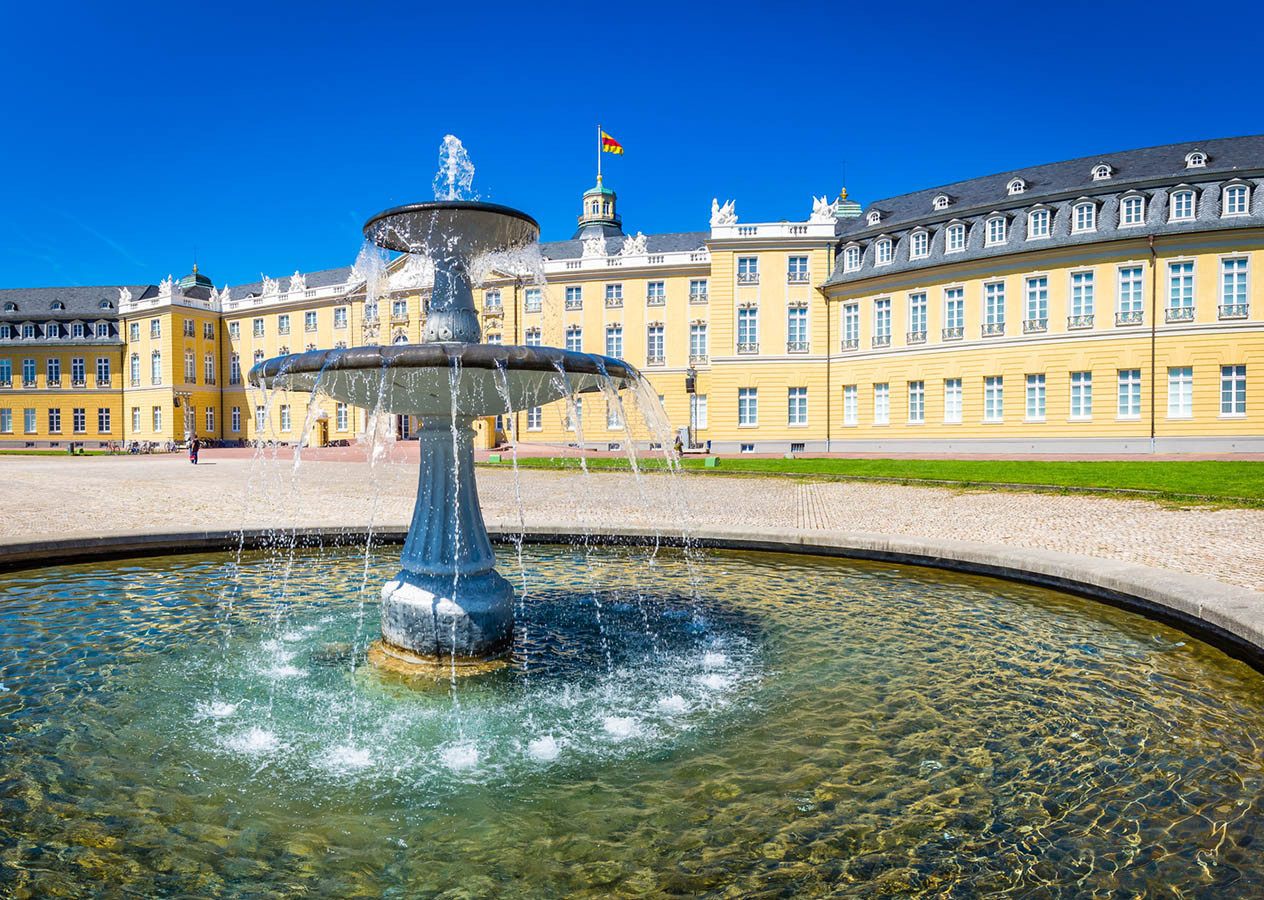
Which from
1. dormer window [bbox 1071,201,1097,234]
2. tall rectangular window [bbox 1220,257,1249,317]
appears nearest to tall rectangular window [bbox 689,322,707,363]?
dormer window [bbox 1071,201,1097,234]

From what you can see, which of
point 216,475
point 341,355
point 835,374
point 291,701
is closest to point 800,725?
point 291,701

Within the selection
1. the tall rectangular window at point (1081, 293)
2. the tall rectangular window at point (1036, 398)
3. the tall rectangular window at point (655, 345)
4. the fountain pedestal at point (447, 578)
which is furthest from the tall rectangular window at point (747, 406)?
the fountain pedestal at point (447, 578)

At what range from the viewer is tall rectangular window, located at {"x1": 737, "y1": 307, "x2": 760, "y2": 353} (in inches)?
1727

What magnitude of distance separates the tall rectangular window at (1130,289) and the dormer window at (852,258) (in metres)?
12.5

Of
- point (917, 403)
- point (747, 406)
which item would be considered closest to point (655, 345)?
point (747, 406)

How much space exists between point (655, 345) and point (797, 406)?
10528 millimetres

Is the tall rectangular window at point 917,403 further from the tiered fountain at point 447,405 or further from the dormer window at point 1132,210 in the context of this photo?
the tiered fountain at point 447,405

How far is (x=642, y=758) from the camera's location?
4.04m

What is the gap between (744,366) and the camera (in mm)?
43562

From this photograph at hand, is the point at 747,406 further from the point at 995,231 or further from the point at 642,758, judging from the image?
the point at 642,758

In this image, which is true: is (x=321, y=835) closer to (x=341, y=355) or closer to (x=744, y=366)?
(x=341, y=355)

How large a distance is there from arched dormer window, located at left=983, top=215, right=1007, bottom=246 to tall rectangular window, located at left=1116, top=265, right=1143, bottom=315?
5418 millimetres

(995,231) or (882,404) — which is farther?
(882,404)

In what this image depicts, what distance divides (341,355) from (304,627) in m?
3.16
